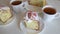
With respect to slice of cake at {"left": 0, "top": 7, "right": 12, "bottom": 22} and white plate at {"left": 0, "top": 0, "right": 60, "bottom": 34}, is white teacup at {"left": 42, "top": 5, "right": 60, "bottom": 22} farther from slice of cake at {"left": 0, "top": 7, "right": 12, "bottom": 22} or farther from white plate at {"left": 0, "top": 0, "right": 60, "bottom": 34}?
slice of cake at {"left": 0, "top": 7, "right": 12, "bottom": 22}

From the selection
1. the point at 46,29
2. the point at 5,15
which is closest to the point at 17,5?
the point at 5,15

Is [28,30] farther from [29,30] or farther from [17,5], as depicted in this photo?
[17,5]

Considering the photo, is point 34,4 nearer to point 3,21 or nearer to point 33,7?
point 33,7

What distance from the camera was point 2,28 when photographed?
71 centimetres

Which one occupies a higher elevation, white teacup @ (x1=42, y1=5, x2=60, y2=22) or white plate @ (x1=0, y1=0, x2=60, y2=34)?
white teacup @ (x1=42, y1=5, x2=60, y2=22)

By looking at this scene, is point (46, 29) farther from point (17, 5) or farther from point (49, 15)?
point (17, 5)

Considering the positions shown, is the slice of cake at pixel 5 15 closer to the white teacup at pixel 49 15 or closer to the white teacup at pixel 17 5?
the white teacup at pixel 17 5

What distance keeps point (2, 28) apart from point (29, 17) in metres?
0.16

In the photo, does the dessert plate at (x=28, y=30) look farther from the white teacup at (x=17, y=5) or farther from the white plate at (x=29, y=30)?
the white teacup at (x=17, y=5)

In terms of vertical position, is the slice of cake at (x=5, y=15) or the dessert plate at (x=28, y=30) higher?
the slice of cake at (x=5, y=15)

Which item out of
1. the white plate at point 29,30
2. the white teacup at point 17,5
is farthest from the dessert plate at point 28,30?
the white teacup at point 17,5

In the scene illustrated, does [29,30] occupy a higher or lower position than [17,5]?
lower

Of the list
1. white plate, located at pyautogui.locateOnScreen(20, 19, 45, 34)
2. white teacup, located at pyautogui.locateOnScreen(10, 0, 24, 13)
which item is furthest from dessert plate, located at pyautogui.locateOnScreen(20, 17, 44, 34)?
white teacup, located at pyautogui.locateOnScreen(10, 0, 24, 13)

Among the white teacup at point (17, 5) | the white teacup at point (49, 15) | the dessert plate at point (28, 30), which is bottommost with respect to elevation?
the dessert plate at point (28, 30)
